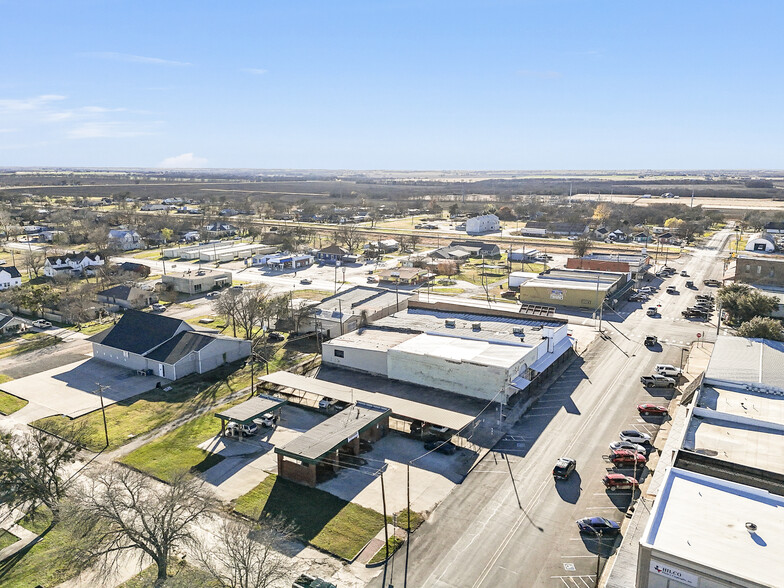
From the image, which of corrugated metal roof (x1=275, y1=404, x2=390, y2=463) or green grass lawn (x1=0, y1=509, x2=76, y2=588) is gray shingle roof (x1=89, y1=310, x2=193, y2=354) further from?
green grass lawn (x1=0, y1=509, x2=76, y2=588)

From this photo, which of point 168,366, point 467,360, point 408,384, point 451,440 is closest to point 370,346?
point 408,384

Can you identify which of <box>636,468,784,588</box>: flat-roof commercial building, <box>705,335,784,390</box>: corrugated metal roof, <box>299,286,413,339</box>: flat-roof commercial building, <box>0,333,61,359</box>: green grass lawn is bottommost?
<box>0,333,61,359</box>: green grass lawn

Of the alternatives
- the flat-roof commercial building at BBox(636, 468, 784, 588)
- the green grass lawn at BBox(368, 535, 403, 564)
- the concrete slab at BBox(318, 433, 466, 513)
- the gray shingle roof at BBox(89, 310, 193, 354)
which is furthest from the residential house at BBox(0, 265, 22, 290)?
the flat-roof commercial building at BBox(636, 468, 784, 588)

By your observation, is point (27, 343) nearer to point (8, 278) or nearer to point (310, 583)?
point (8, 278)

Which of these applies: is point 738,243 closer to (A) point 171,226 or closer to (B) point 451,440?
(B) point 451,440

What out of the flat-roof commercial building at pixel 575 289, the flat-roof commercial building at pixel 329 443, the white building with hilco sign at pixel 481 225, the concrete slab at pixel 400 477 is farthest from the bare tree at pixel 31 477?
the white building with hilco sign at pixel 481 225

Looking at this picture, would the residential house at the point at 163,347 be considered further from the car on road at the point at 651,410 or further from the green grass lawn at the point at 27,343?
the car on road at the point at 651,410

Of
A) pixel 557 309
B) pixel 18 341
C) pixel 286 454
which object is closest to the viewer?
pixel 286 454
